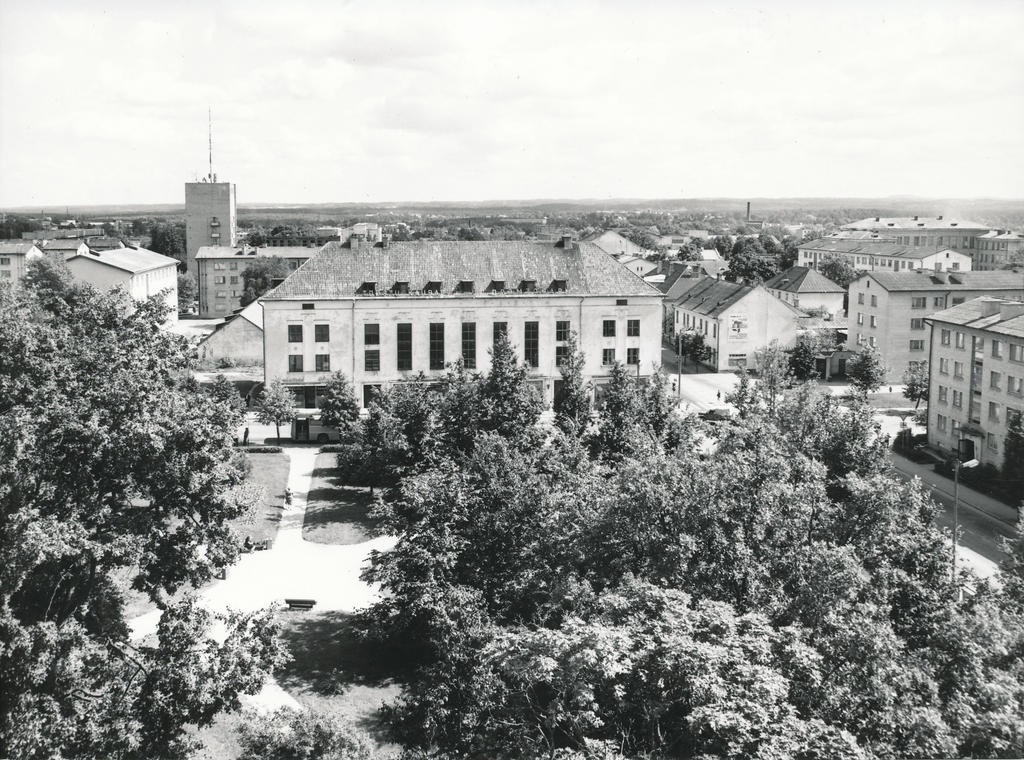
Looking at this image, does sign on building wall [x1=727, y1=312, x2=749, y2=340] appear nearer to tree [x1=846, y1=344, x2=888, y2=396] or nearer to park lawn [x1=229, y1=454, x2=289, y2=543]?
tree [x1=846, y1=344, x2=888, y2=396]

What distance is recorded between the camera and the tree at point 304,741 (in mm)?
18219

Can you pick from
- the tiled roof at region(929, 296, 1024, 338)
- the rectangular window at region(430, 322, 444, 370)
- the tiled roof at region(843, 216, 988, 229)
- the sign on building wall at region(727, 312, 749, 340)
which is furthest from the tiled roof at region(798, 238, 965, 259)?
the rectangular window at region(430, 322, 444, 370)

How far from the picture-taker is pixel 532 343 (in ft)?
Answer: 206

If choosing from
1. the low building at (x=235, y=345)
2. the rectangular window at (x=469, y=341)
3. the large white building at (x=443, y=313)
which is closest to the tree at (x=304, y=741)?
the large white building at (x=443, y=313)

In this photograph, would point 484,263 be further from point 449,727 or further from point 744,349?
point 449,727

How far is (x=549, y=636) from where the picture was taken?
17203mm

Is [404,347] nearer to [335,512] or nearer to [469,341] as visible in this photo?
[469,341]

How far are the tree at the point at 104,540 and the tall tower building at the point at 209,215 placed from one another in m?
144

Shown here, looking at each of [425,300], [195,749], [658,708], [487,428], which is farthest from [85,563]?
[425,300]

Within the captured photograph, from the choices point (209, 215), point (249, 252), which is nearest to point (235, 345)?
point (249, 252)

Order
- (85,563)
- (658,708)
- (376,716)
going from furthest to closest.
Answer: (376,716) → (85,563) → (658,708)

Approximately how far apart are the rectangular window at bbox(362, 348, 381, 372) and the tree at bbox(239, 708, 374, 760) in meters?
42.1

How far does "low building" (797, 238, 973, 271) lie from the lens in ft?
387

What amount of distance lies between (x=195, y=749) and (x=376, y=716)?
6.74 metres
